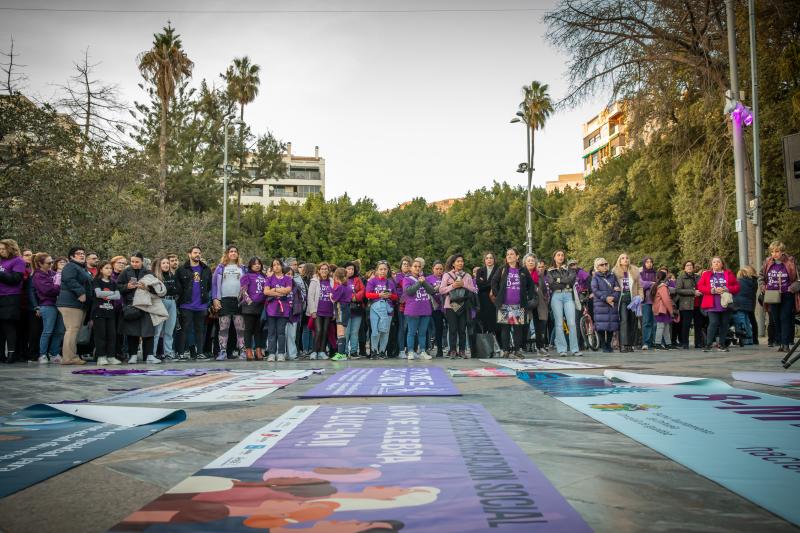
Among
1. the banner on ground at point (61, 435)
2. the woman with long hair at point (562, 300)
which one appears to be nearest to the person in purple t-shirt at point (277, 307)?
the woman with long hair at point (562, 300)

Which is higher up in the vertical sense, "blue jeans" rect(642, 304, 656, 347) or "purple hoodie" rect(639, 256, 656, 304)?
"purple hoodie" rect(639, 256, 656, 304)

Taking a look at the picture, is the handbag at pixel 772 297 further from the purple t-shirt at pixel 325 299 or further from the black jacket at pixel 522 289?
the purple t-shirt at pixel 325 299

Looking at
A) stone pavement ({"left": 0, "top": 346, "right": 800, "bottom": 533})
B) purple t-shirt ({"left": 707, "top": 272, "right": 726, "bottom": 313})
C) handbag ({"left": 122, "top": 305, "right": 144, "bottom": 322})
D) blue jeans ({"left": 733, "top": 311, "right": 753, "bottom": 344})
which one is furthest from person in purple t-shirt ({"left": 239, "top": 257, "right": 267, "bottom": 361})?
blue jeans ({"left": 733, "top": 311, "right": 753, "bottom": 344})

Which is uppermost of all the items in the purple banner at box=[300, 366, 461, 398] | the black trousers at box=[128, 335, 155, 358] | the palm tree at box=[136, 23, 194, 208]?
the palm tree at box=[136, 23, 194, 208]

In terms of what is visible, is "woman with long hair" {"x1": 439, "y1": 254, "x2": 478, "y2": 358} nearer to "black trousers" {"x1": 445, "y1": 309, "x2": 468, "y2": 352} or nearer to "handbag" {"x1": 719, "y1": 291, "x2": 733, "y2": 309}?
"black trousers" {"x1": 445, "y1": 309, "x2": 468, "y2": 352}

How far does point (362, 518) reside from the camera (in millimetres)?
2381

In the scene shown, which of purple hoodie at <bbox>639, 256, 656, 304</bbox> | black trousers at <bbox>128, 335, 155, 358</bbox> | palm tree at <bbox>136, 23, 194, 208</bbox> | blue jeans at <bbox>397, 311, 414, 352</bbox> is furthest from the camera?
palm tree at <bbox>136, 23, 194, 208</bbox>

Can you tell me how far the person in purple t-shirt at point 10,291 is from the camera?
37.5 feet

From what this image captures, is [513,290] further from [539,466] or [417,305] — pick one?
[539,466]

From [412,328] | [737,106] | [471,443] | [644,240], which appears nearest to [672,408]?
[471,443]

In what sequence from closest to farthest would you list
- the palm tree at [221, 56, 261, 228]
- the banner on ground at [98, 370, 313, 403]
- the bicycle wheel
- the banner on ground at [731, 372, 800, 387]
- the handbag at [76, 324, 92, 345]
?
the banner on ground at [98, 370, 313, 403], the banner on ground at [731, 372, 800, 387], the handbag at [76, 324, 92, 345], the bicycle wheel, the palm tree at [221, 56, 261, 228]

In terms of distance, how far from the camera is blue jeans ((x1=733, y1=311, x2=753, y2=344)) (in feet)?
48.3

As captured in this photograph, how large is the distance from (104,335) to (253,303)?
2.56 metres

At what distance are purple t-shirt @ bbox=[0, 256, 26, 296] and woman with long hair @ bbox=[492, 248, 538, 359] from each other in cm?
809
